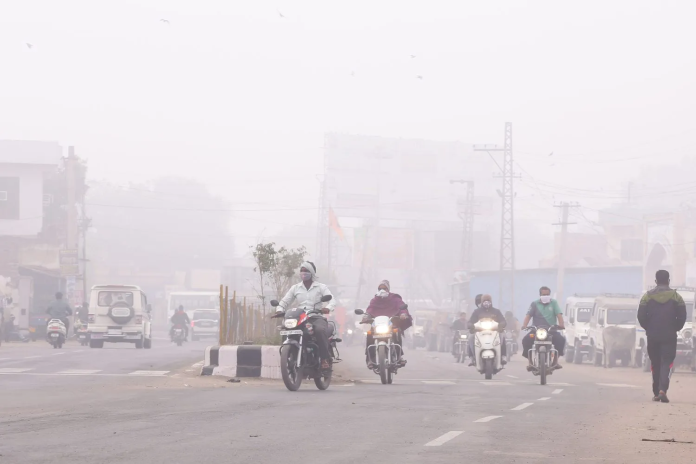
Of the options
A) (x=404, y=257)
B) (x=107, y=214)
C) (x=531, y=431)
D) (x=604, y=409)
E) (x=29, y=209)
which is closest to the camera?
(x=531, y=431)

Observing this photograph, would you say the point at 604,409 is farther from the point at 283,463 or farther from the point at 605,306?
the point at 605,306

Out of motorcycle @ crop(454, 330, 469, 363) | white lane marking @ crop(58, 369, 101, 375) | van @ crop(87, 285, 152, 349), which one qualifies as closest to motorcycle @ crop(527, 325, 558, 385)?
white lane marking @ crop(58, 369, 101, 375)

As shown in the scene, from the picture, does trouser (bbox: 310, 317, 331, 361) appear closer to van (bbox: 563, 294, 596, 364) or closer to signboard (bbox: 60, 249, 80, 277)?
van (bbox: 563, 294, 596, 364)

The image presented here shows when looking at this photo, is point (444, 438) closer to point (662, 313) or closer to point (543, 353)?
point (662, 313)

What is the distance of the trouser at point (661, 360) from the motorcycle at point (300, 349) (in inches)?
174

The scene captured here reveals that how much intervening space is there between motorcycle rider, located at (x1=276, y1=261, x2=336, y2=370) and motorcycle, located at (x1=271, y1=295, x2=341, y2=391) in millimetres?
60

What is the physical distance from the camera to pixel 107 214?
15775 cm

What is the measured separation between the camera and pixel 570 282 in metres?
88.4

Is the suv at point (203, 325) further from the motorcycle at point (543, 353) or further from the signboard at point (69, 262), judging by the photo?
the motorcycle at point (543, 353)

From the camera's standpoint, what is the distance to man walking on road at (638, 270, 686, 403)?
636 inches

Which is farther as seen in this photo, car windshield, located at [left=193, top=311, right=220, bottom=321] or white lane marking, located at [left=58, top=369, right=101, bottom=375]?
car windshield, located at [left=193, top=311, right=220, bottom=321]

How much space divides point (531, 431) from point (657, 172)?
A: 18973 cm

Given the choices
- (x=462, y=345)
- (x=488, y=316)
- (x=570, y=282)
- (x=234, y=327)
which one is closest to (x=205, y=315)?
(x=462, y=345)

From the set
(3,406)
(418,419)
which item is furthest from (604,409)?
(3,406)
